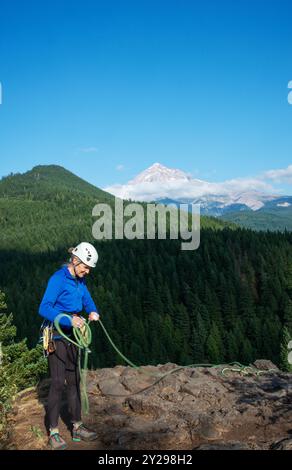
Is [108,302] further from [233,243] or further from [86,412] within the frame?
[86,412]

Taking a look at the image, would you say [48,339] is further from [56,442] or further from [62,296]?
[56,442]

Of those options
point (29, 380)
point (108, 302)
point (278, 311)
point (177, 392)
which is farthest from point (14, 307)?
point (177, 392)

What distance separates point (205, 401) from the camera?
458 inches

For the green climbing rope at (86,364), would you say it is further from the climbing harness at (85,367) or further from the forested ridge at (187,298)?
the forested ridge at (187,298)

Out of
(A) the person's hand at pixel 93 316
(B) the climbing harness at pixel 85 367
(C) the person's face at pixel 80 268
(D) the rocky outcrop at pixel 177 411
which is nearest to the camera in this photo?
(D) the rocky outcrop at pixel 177 411

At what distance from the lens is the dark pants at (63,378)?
9.31 meters

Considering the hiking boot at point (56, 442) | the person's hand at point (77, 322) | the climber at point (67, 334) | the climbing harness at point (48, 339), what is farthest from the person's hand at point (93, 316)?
the hiking boot at point (56, 442)

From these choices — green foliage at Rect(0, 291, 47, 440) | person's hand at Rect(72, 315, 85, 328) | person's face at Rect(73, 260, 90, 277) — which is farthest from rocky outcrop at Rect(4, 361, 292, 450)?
person's face at Rect(73, 260, 90, 277)

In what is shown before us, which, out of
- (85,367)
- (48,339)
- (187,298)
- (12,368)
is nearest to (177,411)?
(85,367)

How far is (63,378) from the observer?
9430 millimetres

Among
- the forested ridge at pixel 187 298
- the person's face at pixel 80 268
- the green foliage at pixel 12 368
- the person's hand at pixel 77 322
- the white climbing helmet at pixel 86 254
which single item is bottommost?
the forested ridge at pixel 187 298

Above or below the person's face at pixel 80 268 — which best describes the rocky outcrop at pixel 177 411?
below

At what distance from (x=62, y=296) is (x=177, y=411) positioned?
454 centimetres

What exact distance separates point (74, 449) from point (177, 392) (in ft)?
13.3
